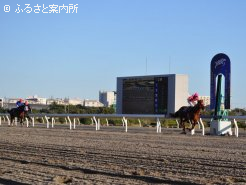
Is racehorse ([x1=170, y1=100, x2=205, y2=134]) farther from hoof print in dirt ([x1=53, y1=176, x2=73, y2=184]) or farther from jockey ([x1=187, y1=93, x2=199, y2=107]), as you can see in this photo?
hoof print in dirt ([x1=53, y1=176, x2=73, y2=184])

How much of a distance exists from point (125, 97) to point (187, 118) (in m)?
16.1

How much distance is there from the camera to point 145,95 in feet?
114

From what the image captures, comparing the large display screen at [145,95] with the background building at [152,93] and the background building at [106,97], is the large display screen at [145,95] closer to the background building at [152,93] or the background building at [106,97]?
the background building at [152,93]

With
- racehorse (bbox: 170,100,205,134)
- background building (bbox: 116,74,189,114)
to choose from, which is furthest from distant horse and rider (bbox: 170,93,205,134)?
background building (bbox: 116,74,189,114)

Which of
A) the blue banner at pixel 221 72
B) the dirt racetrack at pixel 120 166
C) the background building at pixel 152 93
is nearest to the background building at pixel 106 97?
the background building at pixel 152 93

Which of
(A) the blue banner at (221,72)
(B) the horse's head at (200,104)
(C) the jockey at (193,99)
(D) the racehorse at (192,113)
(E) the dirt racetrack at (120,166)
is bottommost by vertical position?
(E) the dirt racetrack at (120,166)

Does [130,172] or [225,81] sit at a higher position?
[225,81]

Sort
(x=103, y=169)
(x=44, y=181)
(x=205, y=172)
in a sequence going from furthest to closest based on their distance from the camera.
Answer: (x=103, y=169) → (x=205, y=172) → (x=44, y=181)

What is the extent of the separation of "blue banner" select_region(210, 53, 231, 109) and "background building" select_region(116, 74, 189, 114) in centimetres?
1118

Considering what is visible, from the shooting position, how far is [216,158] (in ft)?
31.3

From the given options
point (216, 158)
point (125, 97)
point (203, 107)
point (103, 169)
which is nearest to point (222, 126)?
point (203, 107)

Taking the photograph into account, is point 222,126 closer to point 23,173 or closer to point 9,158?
point 9,158

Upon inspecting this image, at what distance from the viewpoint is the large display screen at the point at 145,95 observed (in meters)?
34.1

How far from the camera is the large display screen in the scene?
34125 mm
